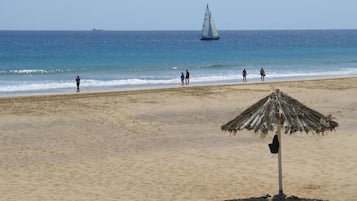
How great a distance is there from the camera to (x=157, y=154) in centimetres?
1530

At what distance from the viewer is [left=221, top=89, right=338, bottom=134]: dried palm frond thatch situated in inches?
404

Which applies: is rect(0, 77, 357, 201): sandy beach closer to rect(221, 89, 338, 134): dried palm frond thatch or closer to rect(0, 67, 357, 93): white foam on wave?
rect(221, 89, 338, 134): dried palm frond thatch

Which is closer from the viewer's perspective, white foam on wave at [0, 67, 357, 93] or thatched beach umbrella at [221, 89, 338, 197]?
thatched beach umbrella at [221, 89, 338, 197]

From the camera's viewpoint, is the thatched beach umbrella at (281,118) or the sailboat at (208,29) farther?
the sailboat at (208,29)

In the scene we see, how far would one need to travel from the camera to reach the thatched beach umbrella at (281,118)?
10250 millimetres

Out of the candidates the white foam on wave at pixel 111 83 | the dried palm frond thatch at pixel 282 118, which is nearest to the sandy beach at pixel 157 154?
the dried palm frond thatch at pixel 282 118

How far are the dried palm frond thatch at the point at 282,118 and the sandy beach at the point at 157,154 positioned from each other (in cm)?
157

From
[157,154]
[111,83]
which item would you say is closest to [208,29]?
[111,83]

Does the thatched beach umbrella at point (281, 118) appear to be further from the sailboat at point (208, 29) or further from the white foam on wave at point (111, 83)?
the sailboat at point (208, 29)

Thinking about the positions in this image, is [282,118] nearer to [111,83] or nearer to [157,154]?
[157,154]

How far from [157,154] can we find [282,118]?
18.5ft

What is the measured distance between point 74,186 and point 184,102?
13415 mm

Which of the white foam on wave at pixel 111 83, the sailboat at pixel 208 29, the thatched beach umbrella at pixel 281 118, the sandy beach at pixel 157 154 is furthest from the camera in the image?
the sailboat at pixel 208 29
